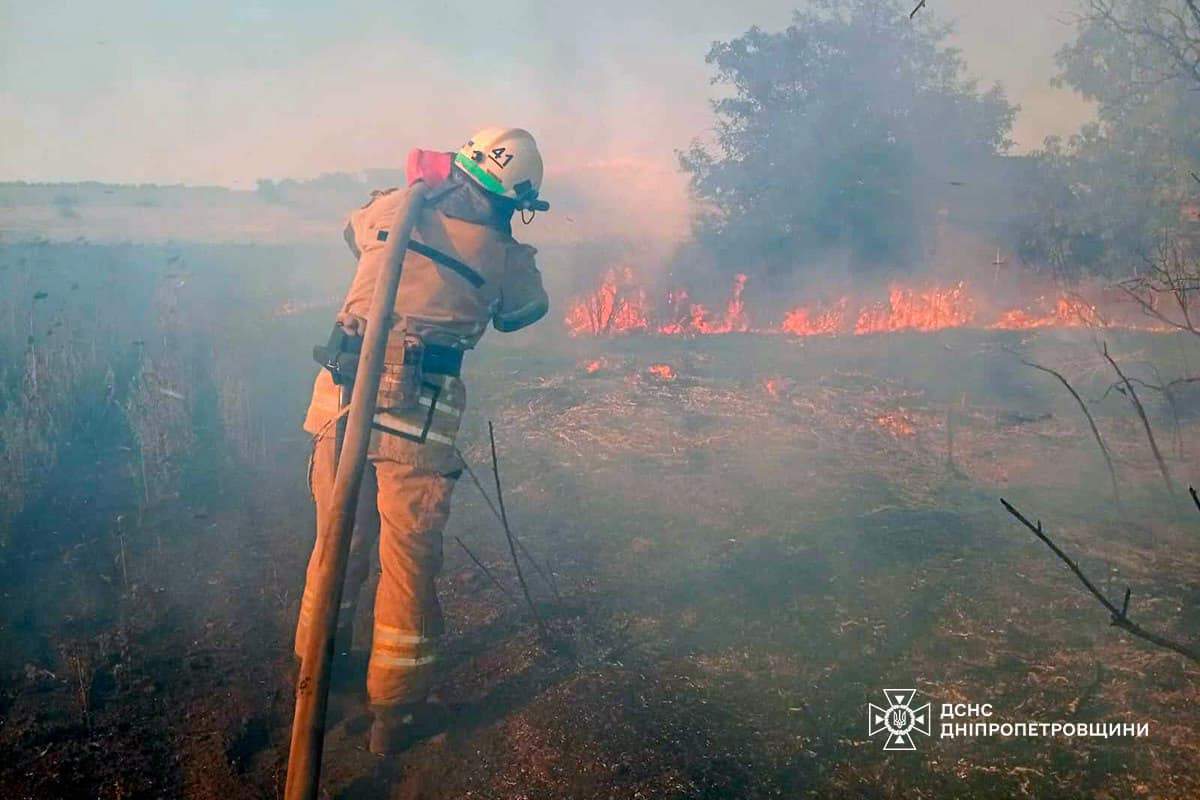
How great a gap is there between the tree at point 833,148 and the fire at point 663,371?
738 centimetres

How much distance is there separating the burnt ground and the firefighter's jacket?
125cm

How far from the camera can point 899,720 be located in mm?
3119

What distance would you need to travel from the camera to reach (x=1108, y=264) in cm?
1459

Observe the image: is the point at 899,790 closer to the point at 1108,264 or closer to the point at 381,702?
the point at 381,702

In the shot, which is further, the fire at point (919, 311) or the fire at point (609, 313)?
the fire at point (919, 311)

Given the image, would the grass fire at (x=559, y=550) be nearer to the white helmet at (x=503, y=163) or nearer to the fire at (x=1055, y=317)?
the white helmet at (x=503, y=163)

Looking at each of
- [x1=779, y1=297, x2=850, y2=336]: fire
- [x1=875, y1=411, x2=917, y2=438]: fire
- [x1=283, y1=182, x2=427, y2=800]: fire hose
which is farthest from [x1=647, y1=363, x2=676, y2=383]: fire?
[x1=283, y1=182, x2=427, y2=800]: fire hose

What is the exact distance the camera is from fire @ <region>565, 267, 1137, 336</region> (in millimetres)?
12750

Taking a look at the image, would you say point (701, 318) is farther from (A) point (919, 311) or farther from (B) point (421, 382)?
(B) point (421, 382)

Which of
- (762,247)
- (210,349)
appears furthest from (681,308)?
(210,349)

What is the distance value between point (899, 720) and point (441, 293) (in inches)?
107

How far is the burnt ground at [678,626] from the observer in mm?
2867

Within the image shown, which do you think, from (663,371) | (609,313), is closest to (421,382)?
(663,371)

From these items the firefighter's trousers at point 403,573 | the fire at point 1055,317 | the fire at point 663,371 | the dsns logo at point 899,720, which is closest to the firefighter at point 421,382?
the firefighter's trousers at point 403,573
